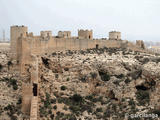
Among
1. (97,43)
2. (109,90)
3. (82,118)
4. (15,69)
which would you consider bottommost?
(82,118)

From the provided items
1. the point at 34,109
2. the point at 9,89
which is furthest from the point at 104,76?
the point at 9,89

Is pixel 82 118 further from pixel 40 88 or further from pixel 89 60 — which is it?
pixel 89 60

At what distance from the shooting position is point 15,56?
32.8m

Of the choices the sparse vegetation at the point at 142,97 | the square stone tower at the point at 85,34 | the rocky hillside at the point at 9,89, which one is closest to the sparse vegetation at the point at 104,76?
the sparse vegetation at the point at 142,97

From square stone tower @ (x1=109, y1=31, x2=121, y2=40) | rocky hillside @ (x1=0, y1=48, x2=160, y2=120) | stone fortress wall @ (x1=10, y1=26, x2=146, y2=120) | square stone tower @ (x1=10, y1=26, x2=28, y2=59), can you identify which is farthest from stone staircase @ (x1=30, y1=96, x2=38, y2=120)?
square stone tower @ (x1=109, y1=31, x2=121, y2=40)

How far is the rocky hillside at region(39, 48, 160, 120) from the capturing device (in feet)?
98.1

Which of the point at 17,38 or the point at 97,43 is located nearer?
the point at 17,38

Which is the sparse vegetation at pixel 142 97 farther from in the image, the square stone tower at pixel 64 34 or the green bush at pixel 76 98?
the square stone tower at pixel 64 34

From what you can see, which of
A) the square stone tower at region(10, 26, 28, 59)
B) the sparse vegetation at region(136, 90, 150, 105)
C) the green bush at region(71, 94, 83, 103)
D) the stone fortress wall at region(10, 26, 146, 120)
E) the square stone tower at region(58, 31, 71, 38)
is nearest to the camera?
the sparse vegetation at region(136, 90, 150, 105)

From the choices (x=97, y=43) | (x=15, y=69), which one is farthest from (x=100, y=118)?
(x=97, y=43)

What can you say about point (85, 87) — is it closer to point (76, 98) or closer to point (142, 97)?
point (76, 98)

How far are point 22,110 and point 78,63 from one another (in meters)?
7.86

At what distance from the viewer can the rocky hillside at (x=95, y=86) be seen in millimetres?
29905

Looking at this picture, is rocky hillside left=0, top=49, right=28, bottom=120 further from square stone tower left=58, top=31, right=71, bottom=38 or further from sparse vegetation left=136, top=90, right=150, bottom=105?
sparse vegetation left=136, top=90, right=150, bottom=105
